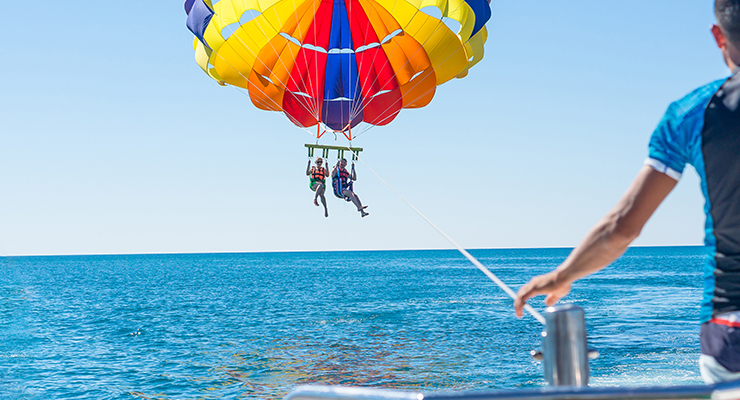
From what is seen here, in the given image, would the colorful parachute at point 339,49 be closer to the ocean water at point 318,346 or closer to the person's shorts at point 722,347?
the ocean water at point 318,346

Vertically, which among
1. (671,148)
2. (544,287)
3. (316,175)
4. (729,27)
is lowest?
(544,287)

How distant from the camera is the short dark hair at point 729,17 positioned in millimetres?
1608

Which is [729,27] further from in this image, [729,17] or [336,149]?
[336,149]

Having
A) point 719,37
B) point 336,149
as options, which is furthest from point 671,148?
point 336,149

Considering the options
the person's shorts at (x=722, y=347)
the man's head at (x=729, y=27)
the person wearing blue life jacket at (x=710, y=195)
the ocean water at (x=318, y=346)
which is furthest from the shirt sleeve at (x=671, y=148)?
the ocean water at (x=318, y=346)

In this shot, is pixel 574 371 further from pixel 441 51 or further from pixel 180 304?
pixel 180 304

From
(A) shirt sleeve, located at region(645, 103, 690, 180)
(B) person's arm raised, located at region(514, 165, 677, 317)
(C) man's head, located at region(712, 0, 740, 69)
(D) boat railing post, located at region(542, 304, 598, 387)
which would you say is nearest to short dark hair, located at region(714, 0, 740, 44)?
(C) man's head, located at region(712, 0, 740, 69)

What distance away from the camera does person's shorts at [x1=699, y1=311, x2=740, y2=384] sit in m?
1.58

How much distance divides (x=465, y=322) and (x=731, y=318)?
28234mm

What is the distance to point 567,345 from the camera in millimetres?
1569

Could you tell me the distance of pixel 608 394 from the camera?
1.20 metres

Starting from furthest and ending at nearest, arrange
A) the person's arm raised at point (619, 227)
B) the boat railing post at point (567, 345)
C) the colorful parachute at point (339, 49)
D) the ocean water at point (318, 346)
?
1. the ocean water at point (318, 346)
2. the colorful parachute at point (339, 49)
3. the person's arm raised at point (619, 227)
4. the boat railing post at point (567, 345)

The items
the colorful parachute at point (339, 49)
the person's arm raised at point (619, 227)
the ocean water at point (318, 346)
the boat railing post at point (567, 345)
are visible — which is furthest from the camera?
the ocean water at point (318, 346)

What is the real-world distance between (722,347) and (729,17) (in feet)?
2.94
